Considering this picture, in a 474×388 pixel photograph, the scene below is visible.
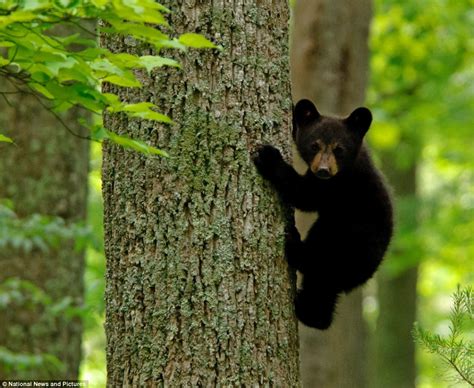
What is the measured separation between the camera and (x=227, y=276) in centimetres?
356

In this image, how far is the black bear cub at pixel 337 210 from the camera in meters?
4.81

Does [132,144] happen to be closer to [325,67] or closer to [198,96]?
[198,96]

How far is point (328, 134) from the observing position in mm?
5273

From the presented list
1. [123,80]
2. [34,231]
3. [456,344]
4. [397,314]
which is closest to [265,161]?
[123,80]

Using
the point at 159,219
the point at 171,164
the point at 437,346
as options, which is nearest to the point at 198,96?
the point at 171,164

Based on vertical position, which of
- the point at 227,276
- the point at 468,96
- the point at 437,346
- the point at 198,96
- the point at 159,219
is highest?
the point at 468,96

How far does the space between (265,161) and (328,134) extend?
5.39 feet

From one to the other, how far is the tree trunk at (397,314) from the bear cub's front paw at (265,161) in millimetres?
12024

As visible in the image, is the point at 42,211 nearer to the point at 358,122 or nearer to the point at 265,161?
the point at 358,122

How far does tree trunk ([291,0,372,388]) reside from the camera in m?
8.85

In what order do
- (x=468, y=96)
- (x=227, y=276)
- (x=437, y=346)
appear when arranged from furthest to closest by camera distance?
(x=468, y=96) < (x=437, y=346) < (x=227, y=276)

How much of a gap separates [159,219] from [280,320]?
0.72m

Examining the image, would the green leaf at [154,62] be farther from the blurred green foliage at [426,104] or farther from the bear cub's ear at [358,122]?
the blurred green foliage at [426,104]

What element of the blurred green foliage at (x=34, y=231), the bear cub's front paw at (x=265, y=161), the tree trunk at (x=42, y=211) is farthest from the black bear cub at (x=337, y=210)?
the tree trunk at (x=42, y=211)
